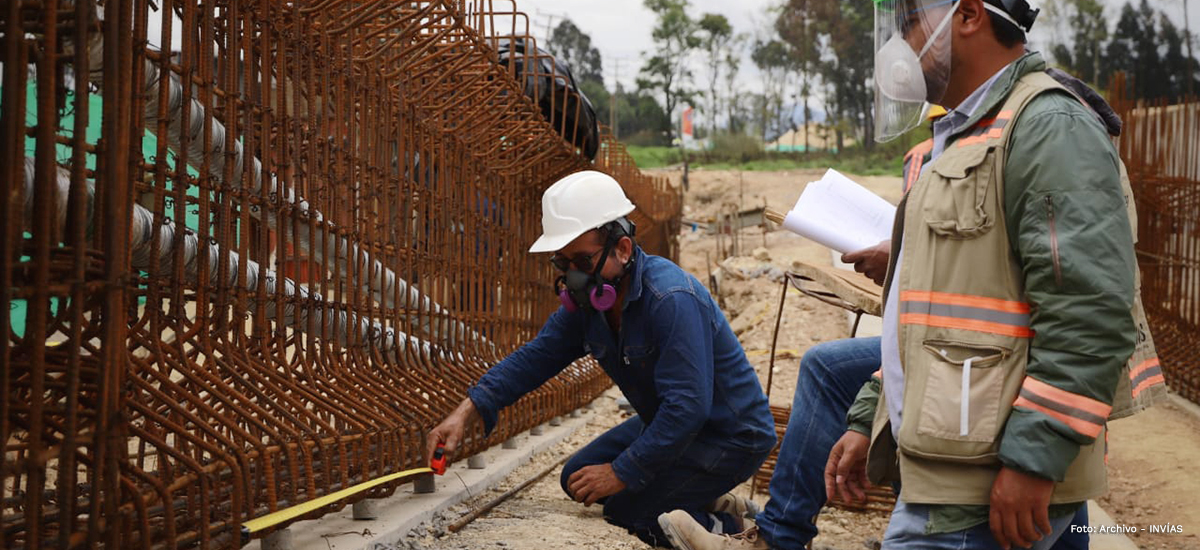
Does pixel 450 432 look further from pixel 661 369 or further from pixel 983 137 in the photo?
pixel 983 137

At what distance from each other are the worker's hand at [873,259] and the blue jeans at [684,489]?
1443 mm

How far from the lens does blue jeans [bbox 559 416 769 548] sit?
473cm

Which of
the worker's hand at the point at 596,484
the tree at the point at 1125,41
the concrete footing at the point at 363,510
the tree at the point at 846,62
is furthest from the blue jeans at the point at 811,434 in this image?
the tree at the point at 846,62

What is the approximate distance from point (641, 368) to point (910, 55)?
2.27 metres

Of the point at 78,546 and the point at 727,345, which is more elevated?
the point at 727,345

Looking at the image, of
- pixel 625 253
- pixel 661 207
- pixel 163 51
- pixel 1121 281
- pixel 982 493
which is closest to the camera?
pixel 1121 281

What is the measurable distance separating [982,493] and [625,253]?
235 centimetres

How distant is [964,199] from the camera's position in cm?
240

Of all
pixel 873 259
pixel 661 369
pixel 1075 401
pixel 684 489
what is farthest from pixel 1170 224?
pixel 1075 401

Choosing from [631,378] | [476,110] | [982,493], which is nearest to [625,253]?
Result: [631,378]

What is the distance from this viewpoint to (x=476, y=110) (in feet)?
19.9

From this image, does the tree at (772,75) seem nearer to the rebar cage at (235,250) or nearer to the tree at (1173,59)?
the tree at (1173,59)

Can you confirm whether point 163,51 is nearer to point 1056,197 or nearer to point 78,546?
point 78,546

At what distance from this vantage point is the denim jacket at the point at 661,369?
430 centimetres
